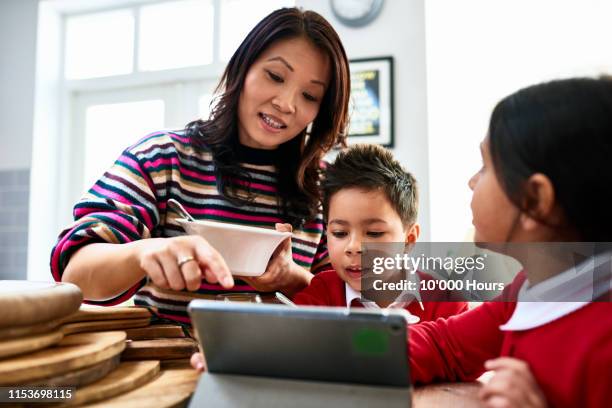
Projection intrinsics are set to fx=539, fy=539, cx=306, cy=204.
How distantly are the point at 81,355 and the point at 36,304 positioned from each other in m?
0.08

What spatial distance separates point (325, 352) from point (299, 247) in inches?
34.4

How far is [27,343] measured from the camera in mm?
593

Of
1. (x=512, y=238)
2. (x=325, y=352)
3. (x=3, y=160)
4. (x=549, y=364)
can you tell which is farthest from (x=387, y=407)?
(x=3, y=160)

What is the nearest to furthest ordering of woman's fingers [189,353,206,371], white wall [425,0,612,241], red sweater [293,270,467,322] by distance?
woman's fingers [189,353,206,371] < red sweater [293,270,467,322] < white wall [425,0,612,241]

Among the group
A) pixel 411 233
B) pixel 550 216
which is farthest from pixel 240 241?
pixel 411 233

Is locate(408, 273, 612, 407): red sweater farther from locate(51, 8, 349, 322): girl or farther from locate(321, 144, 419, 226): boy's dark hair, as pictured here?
locate(321, 144, 419, 226): boy's dark hair

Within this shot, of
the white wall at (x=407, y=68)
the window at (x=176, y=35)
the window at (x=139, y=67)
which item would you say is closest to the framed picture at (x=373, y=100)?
the white wall at (x=407, y=68)

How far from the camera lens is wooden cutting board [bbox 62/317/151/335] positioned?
73 cm

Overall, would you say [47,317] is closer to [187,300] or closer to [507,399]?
[507,399]

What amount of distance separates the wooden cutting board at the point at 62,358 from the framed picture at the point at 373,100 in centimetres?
242

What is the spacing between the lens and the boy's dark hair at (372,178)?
1.30 meters

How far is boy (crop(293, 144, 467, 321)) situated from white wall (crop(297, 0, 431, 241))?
5.11 feet

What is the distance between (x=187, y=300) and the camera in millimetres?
1281

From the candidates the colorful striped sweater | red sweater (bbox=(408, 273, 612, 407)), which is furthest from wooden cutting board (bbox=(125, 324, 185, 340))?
red sweater (bbox=(408, 273, 612, 407))
